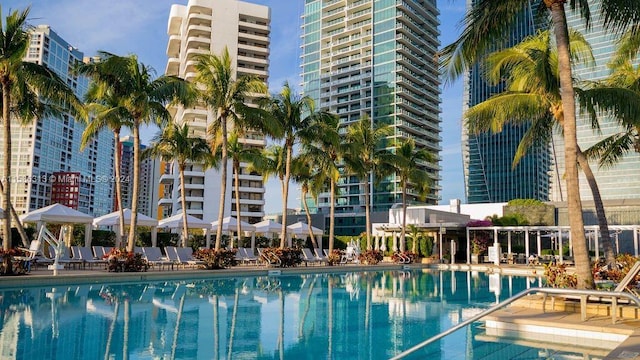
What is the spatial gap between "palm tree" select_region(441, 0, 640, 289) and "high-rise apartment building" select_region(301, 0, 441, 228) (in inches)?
2549

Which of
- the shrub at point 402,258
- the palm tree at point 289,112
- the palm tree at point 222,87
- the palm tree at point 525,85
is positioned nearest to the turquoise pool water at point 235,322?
the palm tree at point 525,85

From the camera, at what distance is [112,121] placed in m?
20.2

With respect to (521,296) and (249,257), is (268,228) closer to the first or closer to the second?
(249,257)

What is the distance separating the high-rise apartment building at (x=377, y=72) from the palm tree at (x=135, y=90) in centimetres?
5609

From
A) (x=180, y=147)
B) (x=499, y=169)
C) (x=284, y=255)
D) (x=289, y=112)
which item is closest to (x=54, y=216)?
(x=180, y=147)

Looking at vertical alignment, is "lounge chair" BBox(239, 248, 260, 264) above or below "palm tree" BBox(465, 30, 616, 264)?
below

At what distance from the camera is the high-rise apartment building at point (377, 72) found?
79.9 meters

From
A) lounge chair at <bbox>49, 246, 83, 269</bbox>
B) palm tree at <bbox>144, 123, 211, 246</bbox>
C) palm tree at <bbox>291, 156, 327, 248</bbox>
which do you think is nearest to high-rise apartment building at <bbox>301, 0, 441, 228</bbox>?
palm tree at <bbox>291, 156, 327, 248</bbox>

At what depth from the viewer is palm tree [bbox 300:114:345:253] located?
2581cm

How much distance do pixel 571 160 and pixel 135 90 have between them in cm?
1580

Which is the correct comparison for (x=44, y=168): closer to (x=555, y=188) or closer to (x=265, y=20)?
(x=265, y=20)

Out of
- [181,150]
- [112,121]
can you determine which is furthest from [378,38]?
[112,121]

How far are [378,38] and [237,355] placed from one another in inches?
3236

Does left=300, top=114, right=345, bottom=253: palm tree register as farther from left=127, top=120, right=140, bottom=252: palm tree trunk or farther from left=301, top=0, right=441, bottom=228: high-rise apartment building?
left=301, top=0, right=441, bottom=228: high-rise apartment building
